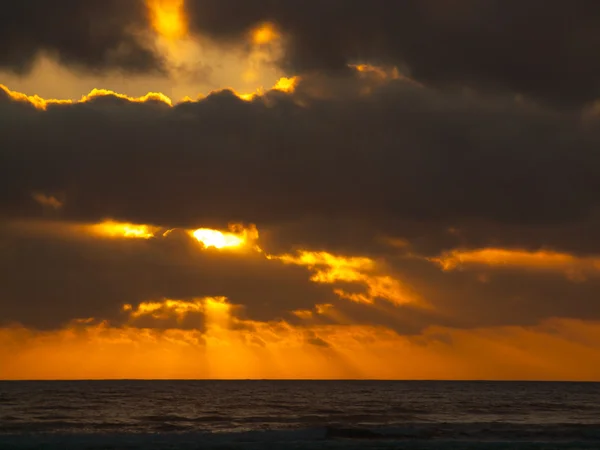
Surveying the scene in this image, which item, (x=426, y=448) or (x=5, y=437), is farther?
(x=5, y=437)

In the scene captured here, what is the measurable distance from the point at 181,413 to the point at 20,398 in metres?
35.3

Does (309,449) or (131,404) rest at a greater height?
(131,404)

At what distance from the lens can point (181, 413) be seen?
78062 mm

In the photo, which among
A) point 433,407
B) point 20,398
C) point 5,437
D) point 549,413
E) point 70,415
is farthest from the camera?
point 20,398

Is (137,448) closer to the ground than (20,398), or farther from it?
closer to the ground

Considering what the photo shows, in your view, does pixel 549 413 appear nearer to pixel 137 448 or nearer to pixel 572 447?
pixel 572 447

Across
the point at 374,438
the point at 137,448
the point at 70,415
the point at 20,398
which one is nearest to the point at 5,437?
the point at 137,448

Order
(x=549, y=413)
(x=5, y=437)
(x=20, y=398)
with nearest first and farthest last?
1. (x=5, y=437)
2. (x=549, y=413)
3. (x=20, y=398)

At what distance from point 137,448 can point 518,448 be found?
26.2 metres

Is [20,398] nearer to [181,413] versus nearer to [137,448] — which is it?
[181,413]

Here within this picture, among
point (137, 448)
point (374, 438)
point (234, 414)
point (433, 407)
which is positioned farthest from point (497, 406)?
point (137, 448)

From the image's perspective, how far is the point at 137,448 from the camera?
50250 millimetres

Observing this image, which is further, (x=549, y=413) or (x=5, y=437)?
(x=549, y=413)

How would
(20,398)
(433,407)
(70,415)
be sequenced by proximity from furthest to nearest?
(20,398), (433,407), (70,415)
